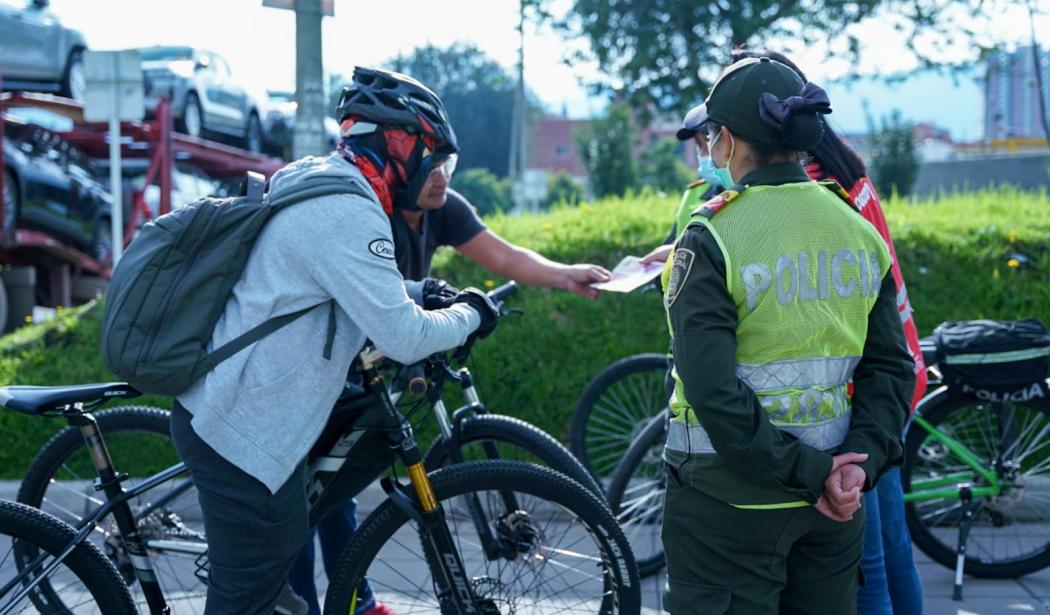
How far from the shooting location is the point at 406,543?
327cm

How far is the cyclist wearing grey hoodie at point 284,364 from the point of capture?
8.83 feet

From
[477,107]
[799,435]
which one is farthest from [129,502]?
[477,107]

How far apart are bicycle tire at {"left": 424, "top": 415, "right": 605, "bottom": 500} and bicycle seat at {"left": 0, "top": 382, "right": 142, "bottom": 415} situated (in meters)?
0.97

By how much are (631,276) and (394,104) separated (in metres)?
1.21

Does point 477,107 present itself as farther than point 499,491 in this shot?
Yes

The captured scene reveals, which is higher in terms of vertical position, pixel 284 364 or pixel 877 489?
pixel 284 364

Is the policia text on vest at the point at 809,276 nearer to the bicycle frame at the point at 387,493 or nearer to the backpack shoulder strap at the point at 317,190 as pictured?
the backpack shoulder strap at the point at 317,190

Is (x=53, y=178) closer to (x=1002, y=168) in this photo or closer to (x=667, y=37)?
(x=667, y=37)

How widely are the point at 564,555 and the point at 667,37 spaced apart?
20887mm

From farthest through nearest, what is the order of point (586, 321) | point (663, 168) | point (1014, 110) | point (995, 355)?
1. point (1014, 110)
2. point (663, 168)
3. point (586, 321)
4. point (995, 355)

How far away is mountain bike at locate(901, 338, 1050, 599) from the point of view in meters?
4.55

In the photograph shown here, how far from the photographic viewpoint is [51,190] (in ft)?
37.6

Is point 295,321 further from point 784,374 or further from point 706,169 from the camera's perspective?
point 706,169

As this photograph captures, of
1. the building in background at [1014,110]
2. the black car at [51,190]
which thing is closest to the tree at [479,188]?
the building in background at [1014,110]
